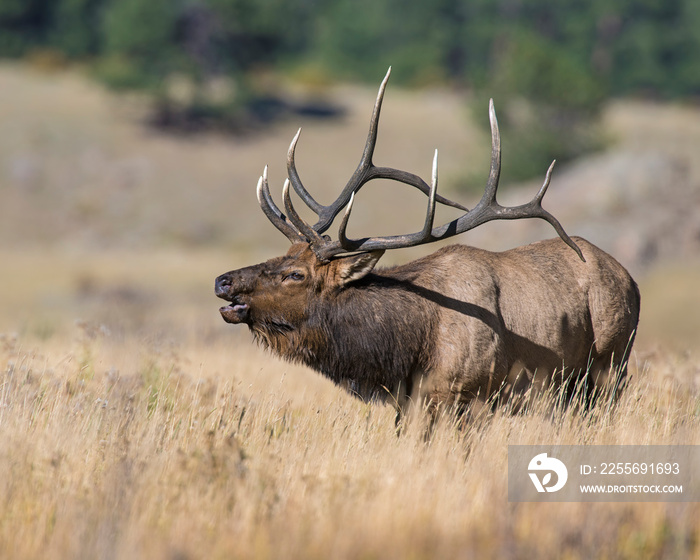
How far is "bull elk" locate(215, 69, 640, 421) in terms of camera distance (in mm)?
6387

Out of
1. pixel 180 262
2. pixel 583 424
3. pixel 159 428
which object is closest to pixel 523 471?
pixel 583 424

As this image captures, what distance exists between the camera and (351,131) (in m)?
53.9

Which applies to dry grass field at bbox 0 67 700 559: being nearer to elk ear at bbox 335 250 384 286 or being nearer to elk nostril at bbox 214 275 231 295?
elk nostril at bbox 214 275 231 295

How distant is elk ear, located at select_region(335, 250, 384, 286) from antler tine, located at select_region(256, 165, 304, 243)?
21.3 inches

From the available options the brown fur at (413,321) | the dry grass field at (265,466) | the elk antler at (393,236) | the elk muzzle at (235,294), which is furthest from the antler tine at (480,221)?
the dry grass field at (265,466)

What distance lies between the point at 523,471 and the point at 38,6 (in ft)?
217

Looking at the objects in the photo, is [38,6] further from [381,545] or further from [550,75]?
[381,545]

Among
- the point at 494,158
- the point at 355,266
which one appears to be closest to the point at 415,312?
the point at 355,266

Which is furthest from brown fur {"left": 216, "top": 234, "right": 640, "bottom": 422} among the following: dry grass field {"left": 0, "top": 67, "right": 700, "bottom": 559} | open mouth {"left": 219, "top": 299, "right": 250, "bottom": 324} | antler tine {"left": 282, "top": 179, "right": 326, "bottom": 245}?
dry grass field {"left": 0, "top": 67, "right": 700, "bottom": 559}

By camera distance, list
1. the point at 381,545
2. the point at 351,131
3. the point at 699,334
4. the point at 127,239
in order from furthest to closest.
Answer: the point at 351,131 < the point at 127,239 < the point at 699,334 < the point at 381,545

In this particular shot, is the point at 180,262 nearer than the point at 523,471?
No

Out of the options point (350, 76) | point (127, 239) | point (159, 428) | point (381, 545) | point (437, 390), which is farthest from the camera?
point (350, 76)

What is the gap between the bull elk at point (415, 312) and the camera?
6.39 metres

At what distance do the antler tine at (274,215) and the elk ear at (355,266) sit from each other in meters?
0.54
